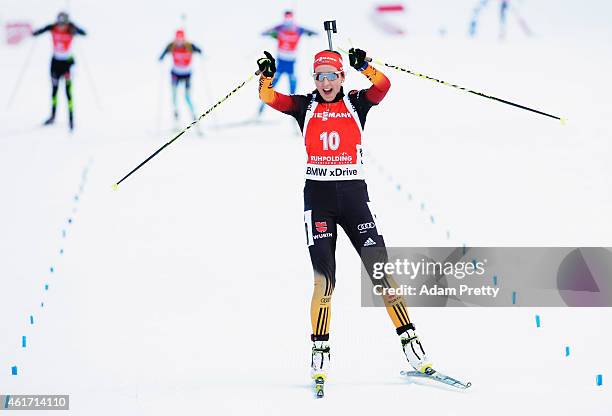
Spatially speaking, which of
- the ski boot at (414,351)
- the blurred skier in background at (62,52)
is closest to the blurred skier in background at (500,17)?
the blurred skier in background at (62,52)

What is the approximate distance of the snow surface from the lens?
6.69m

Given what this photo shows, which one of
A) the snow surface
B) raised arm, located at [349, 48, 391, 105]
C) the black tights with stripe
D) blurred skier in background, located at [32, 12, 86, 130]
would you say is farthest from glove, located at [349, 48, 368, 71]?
blurred skier in background, located at [32, 12, 86, 130]

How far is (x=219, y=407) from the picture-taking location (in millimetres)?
6238

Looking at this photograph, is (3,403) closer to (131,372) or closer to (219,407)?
(131,372)

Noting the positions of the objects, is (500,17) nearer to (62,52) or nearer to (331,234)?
(62,52)

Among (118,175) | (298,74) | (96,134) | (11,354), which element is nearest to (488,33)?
(298,74)

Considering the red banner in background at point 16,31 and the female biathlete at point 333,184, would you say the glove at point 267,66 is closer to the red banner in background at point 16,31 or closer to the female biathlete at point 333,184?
the female biathlete at point 333,184

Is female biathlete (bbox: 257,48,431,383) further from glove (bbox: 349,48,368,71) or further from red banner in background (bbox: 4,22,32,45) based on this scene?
red banner in background (bbox: 4,22,32,45)

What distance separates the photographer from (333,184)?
672 centimetres

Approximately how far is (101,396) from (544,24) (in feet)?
54.9

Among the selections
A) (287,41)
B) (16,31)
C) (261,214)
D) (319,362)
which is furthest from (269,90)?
(16,31)

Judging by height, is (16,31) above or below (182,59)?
above

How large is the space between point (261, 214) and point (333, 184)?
4.18 meters

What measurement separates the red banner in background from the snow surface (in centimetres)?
26
